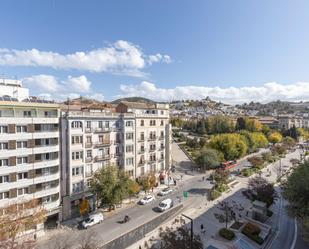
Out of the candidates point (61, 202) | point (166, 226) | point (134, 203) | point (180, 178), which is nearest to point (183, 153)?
point (180, 178)

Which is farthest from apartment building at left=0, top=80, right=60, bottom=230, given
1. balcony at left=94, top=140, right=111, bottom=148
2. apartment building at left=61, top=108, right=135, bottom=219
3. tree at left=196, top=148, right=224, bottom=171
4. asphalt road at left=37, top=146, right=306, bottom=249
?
tree at left=196, top=148, right=224, bottom=171

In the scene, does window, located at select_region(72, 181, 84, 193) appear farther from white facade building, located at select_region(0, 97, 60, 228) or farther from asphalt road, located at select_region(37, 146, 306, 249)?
asphalt road, located at select_region(37, 146, 306, 249)

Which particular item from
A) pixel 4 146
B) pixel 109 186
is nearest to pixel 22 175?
pixel 4 146

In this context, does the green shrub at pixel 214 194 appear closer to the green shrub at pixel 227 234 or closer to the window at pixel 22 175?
the green shrub at pixel 227 234

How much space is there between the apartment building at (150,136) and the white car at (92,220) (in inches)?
509

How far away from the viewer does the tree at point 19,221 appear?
21419 mm

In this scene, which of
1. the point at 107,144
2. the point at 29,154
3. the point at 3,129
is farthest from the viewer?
the point at 107,144

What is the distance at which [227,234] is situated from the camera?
1085 inches

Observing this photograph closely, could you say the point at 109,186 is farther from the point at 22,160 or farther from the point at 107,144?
the point at 22,160

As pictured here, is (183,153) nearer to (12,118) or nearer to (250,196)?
(250,196)

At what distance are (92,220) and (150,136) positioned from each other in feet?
68.9

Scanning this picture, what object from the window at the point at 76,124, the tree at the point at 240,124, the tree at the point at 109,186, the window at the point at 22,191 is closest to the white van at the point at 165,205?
the tree at the point at 109,186

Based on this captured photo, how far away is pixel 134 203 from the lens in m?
39.2

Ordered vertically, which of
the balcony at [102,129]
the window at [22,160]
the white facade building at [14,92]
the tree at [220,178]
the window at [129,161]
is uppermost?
the white facade building at [14,92]
